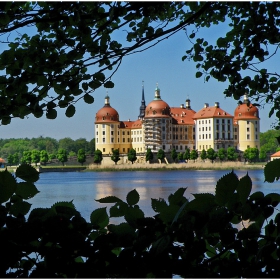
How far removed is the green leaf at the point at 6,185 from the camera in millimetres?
880

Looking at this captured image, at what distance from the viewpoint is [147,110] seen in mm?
60312

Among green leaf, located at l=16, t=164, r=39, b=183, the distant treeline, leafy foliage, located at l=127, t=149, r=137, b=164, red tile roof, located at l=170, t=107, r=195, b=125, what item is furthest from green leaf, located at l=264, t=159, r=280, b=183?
the distant treeline

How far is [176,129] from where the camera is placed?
202ft

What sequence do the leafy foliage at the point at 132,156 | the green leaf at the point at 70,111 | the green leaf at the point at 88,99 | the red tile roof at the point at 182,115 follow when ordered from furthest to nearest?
the red tile roof at the point at 182,115 → the leafy foliage at the point at 132,156 → the green leaf at the point at 88,99 → the green leaf at the point at 70,111

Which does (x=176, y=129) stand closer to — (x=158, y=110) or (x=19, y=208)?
(x=158, y=110)

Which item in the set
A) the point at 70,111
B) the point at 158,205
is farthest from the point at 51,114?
the point at 158,205

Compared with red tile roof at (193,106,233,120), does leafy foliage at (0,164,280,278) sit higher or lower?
lower

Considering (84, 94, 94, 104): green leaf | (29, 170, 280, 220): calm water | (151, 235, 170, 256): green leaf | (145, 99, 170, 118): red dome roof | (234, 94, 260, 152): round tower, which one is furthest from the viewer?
(234, 94, 260, 152): round tower

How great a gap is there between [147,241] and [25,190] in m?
0.26

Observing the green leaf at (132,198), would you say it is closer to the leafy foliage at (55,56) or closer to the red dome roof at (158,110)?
the leafy foliage at (55,56)

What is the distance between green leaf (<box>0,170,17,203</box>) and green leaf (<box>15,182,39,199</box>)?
6 centimetres

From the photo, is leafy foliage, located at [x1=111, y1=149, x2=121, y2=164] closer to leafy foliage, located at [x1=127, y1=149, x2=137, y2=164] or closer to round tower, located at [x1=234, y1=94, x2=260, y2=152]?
leafy foliage, located at [x1=127, y1=149, x2=137, y2=164]

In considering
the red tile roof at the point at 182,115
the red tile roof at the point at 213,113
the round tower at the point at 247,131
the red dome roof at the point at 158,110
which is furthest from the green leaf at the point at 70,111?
the red tile roof at the point at 182,115

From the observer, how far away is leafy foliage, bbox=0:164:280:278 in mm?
831
